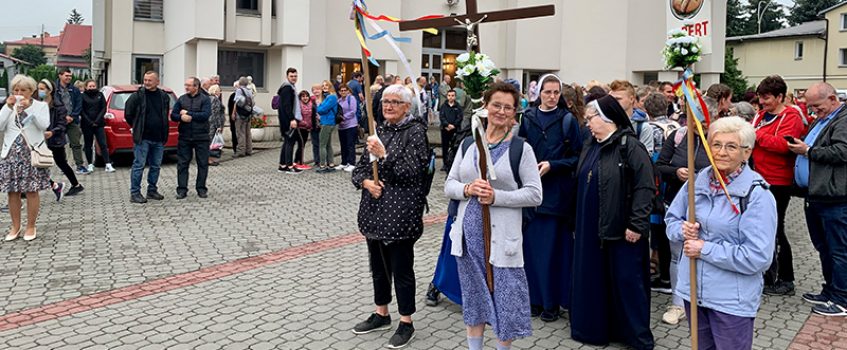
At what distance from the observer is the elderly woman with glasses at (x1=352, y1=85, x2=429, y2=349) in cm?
503

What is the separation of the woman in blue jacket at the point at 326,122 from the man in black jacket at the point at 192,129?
3501 millimetres

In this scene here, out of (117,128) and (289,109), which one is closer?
(289,109)

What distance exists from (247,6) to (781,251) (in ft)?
60.6

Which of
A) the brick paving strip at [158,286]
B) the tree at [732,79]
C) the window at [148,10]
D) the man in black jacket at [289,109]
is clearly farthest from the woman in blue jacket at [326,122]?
the tree at [732,79]

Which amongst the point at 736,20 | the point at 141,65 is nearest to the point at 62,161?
the point at 141,65

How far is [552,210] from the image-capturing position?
5.67 metres

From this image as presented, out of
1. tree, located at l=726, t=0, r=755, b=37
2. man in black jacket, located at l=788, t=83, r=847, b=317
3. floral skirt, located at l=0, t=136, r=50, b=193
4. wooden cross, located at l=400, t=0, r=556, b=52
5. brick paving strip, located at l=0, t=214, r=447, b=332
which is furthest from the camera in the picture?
tree, located at l=726, t=0, r=755, b=37

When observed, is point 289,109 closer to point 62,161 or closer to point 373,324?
point 62,161

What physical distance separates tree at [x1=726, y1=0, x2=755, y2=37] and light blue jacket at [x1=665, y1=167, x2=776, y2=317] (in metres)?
71.8

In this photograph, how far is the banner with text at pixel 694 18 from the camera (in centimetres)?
409

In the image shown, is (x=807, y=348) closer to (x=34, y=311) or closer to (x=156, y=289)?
(x=156, y=289)

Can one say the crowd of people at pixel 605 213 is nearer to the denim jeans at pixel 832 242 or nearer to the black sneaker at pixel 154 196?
the denim jeans at pixel 832 242

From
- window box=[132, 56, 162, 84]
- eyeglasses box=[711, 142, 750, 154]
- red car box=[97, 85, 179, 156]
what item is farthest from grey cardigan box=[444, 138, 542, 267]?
window box=[132, 56, 162, 84]

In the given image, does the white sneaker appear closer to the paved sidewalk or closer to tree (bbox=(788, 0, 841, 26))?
the paved sidewalk
